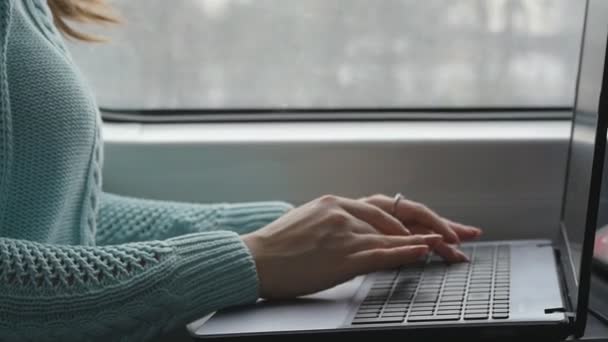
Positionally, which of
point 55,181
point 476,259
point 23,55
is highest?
point 23,55

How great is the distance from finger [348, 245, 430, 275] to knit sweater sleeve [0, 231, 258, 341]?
0.10 m

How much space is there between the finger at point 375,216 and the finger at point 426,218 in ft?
0.25

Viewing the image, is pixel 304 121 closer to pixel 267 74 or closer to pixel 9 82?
pixel 267 74

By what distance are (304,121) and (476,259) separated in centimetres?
35

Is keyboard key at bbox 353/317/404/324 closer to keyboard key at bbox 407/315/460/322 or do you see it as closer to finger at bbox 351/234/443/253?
keyboard key at bbox 407/315/460/322

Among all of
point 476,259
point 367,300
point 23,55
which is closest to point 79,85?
point 23,55

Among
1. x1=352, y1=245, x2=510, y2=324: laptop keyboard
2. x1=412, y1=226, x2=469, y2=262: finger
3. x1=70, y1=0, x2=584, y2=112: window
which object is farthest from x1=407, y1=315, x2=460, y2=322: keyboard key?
x1=70, y1=0, x2=584, y2=112: window

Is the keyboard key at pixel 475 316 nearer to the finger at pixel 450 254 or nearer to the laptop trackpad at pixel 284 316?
the laptop trackpad at pixel 284 316

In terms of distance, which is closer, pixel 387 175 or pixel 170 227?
pixel 170 227

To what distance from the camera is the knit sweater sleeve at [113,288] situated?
29.8 inches

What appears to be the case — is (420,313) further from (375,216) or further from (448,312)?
(375,216)

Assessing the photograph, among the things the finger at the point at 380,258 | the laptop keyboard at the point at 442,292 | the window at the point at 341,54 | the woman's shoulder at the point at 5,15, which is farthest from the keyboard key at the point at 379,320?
the window at the point at 341,54

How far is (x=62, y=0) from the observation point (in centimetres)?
102

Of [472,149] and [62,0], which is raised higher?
[62,0]
